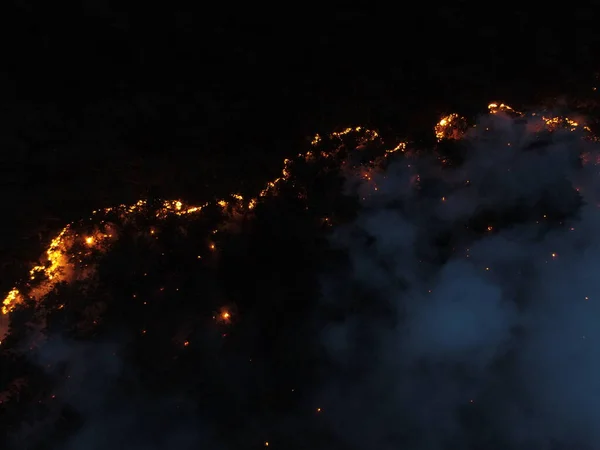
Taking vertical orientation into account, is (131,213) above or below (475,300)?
above

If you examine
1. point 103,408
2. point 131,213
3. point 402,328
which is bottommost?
point 103,408

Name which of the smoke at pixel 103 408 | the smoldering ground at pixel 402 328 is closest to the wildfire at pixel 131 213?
the smoldering ground at pixel 402 328

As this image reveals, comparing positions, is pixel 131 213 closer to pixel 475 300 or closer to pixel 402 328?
pixel 402 328

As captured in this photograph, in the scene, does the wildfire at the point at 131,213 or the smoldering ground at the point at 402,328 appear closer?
the smoldering ground at the point at 402,328

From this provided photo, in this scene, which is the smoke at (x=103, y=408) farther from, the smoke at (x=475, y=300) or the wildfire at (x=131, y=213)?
the smoke at (x=475, y=300)

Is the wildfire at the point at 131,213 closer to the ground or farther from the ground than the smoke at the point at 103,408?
farther from the ground

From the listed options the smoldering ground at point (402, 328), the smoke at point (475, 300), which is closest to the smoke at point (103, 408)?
the smoldering ground at point (402, 328)

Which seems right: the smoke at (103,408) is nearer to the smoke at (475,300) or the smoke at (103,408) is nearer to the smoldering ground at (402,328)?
the smoldering ground at (402,328)

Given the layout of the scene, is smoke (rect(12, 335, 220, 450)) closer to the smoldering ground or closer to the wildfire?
the smoldering ground

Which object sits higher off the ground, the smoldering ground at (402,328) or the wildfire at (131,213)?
the wildfire at (131,213)

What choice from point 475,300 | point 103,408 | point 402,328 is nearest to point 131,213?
point 103,408

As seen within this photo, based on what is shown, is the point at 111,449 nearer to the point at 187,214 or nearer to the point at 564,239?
the point at 187,214
